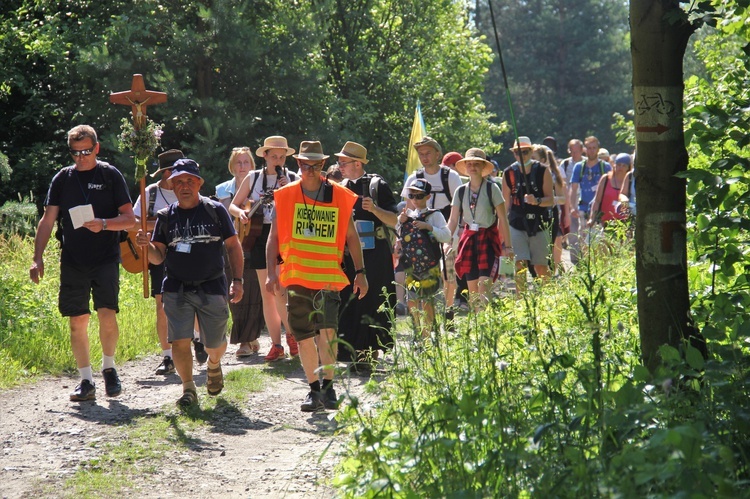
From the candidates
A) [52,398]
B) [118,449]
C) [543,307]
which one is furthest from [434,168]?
[118,449]

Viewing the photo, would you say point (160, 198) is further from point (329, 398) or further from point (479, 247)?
point (479, 247)

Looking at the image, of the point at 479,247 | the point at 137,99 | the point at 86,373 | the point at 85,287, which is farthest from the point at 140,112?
the point at 479,247

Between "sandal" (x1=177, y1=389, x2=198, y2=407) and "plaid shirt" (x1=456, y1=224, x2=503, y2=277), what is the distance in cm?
369

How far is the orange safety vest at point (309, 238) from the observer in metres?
8.25

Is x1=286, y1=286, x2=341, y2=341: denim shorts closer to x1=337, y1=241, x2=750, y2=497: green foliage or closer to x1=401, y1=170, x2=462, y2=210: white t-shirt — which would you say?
x1=337, y1=241, x2=750, y2=497: green foliage

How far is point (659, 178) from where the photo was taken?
16.4 ft

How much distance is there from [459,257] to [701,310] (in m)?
6.04

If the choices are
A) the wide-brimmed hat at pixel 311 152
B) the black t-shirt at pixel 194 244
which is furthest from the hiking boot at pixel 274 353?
the wide-brimmed hat at pixel 311 152

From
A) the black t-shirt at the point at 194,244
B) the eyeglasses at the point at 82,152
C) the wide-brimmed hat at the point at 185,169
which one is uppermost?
the eyeglasses at the point at 82,152

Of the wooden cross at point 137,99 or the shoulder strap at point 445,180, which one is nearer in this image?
the wooden cross at point 137,99

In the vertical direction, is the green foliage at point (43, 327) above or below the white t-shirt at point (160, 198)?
below

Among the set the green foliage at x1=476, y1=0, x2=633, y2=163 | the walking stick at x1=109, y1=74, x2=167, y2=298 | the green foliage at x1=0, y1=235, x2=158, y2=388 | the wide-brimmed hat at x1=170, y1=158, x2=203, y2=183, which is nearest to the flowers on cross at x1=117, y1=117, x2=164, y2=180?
the walking stick at x1=109, y1=74, x2=167, y2=298

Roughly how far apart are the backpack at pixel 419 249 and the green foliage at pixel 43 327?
9.68 feet

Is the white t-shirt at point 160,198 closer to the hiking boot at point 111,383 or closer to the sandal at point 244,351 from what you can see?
the sandal at point 244,351
